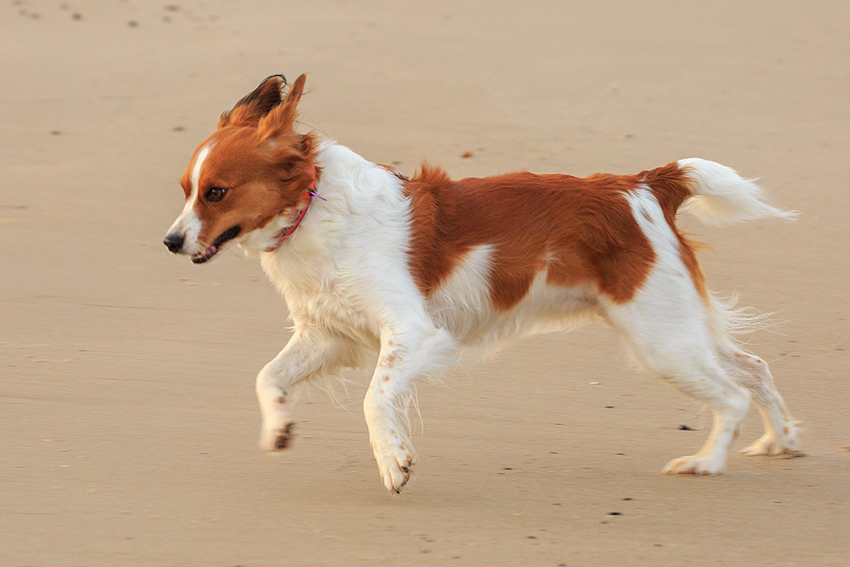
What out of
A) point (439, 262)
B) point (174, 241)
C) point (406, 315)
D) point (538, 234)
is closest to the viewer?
point (174, 241)

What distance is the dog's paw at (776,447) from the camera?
188 inches

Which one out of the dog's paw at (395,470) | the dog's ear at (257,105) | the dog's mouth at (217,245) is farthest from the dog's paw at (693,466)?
the dog's ear at (257,105)

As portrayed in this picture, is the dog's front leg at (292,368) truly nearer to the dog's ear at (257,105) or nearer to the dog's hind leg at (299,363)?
the dog's hind leg at (299,363)

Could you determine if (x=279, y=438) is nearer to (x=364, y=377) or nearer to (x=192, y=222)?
Result: (x=192, y=222)

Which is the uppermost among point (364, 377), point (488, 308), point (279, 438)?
point (488, 308)

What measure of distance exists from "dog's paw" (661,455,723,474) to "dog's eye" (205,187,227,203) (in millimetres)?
2189

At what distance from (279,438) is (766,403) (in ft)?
7.17

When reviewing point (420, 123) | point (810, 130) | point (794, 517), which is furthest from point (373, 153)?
point (794, 517)

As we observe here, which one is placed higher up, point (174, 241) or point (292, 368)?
point (174, 241)

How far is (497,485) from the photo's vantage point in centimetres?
434

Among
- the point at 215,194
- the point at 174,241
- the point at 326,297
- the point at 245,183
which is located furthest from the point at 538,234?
the point at 174,241

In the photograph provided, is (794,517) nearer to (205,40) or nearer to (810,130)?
(810,130)

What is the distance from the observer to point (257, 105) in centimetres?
457

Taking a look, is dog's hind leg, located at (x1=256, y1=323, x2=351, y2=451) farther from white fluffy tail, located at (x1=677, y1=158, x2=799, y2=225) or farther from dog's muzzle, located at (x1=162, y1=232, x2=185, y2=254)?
white fluffy tail, located at (x1=677, y1=158, x2=799, y2=225)
